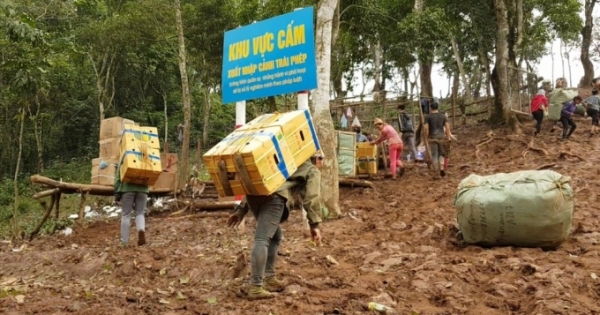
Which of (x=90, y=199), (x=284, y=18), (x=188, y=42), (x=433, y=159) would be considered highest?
(x=188, y=42)

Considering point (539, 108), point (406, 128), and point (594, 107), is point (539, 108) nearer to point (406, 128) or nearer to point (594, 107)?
point (594, 107)

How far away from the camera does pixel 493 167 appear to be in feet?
37.7

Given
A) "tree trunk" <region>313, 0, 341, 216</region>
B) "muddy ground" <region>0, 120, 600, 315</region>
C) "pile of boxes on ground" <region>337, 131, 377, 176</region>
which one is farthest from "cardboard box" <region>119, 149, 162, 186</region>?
"pile of boxes on ground" <region>337, 131, 377, 176</region>

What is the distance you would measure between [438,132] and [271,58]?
470 cm

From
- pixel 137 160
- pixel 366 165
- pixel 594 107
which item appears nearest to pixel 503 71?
pixel 594 107

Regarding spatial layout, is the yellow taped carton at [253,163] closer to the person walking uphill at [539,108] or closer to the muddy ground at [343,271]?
the muddy ground at [343,271]

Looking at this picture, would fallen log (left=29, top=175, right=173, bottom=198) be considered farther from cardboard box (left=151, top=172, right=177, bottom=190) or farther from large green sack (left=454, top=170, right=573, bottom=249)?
large green sack (left=454, top=170, right=573, bottom=249)

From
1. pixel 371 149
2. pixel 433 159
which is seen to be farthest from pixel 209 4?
pixel 433 159

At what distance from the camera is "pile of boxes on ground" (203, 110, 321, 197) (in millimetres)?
3771

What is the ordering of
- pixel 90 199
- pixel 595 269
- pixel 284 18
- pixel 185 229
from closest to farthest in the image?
pixel 595 269
pixel 284 18
pixel 185 229
pixel 90 199

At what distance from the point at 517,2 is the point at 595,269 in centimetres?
1501

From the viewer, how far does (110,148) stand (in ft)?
31.8

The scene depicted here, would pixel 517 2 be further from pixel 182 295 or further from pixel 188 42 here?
pixel 182 295

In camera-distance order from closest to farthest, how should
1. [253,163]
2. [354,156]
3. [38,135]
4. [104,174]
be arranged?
[253,163], [104,174], [354,156], [38,135]
